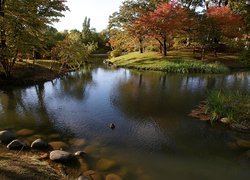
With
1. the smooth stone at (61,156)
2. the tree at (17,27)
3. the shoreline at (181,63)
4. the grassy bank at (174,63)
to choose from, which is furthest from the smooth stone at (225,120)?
the grassy bank at (174,63)

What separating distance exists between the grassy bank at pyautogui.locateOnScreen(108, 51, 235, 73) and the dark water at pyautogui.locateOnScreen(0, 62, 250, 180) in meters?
10.2

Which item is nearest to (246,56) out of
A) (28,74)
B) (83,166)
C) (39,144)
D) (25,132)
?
(83,166)

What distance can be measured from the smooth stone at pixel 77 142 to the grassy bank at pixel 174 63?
23.4m

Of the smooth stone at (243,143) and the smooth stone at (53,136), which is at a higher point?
the smooth stone at (53,136)

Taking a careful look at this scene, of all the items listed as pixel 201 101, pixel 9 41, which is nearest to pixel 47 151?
pixel 201 101

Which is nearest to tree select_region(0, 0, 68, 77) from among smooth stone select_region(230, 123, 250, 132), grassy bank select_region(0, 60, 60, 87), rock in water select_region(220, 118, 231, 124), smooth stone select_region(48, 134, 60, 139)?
grassy bank select_region(0, 60, 60, 87)

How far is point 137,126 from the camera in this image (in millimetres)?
12492

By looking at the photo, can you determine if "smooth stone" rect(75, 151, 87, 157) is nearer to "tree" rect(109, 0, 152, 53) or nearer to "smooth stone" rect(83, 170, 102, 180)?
"smooth stone" rect(83, 170, 102, 180)

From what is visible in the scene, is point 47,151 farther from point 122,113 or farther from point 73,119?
point 122,113

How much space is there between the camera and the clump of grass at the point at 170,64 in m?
31.6

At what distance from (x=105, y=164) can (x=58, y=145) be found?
2338mm

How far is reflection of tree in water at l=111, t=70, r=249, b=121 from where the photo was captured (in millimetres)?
15156

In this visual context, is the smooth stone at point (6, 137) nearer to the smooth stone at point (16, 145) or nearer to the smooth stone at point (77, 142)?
the smooth stone at point (16, 145)

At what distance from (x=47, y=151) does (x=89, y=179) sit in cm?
259
